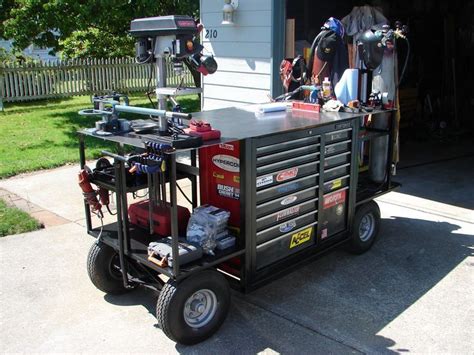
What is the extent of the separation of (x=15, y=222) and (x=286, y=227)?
3188 millimetres

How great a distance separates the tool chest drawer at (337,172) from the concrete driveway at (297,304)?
0.86 m

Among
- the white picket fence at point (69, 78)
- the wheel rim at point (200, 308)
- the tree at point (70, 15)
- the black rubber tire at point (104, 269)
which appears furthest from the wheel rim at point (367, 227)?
the white picket fence at point (69, 78)

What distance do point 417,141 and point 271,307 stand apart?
717 cm

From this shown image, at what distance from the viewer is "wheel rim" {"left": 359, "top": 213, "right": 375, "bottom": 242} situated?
16.0 ft

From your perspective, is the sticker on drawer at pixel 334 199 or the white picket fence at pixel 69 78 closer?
the sticker on drawer at pixel 334 199

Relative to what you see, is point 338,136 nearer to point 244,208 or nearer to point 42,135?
point 244,208

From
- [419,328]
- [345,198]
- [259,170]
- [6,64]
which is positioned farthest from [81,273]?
[6,64]

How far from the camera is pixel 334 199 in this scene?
4352 millimetres

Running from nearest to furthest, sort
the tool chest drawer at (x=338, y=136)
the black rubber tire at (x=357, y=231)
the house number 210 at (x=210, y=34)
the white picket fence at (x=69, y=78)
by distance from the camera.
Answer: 1. the tool chest drawer at (x=338, y=136)
2. the black rubber tire at (x=357, y=231)
3. the house number 210 at (x=210, y=34)
4. the white picket fence at (x=69, y=78)

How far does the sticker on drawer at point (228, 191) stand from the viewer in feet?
12.2

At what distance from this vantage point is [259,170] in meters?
3.56

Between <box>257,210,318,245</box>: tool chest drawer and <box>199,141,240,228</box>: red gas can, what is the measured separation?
0.20m

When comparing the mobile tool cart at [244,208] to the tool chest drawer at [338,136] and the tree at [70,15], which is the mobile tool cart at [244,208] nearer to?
the tool chest drawer at [338,136]

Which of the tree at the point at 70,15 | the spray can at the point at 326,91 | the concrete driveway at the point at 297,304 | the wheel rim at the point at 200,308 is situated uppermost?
the tree at the point at 70,15
